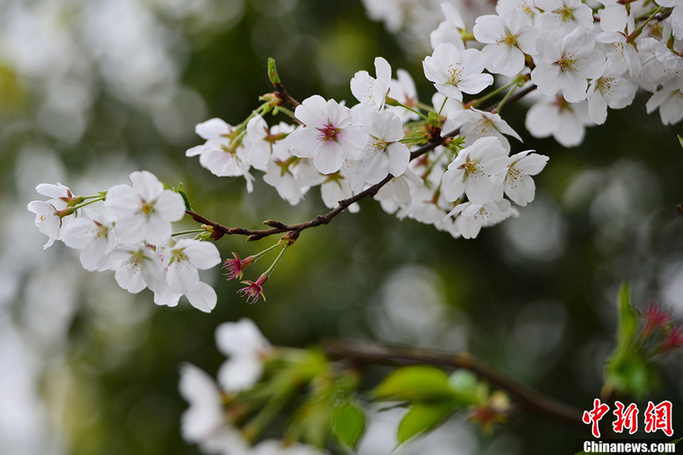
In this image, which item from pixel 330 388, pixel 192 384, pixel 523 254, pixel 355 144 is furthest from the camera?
pixel 523 254

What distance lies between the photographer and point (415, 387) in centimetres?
65

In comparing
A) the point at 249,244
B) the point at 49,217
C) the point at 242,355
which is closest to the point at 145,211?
the point at 49,217

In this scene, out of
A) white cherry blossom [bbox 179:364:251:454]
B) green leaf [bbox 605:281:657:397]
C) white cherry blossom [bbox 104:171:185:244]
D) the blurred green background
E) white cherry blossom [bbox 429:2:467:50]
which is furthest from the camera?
the blurred green background

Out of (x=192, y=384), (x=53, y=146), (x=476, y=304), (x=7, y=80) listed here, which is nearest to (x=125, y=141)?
(x=53, y=146)

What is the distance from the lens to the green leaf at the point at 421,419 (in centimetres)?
62

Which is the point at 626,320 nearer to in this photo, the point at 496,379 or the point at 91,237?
the point at 496,379

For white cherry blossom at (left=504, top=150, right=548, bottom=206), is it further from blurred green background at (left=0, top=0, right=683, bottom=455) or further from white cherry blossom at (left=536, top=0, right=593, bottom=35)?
blurred green background at (left=0, top=0, right=683, bottom=455)

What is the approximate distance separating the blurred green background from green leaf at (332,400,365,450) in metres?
0.69

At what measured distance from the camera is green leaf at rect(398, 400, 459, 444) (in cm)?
62

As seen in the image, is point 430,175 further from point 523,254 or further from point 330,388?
point 523,254

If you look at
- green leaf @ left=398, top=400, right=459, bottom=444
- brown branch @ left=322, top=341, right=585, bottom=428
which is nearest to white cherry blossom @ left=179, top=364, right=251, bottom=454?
brown branch @ left=322, top=341, right=585, bottom=428

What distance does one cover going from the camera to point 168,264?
44 centimetres

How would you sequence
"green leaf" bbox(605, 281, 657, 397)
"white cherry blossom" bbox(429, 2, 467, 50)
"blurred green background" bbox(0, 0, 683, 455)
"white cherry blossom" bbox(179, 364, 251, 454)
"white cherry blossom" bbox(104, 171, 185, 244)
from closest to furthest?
"white cherry blossom" bbox(104, 171, 185, 244), "white cherry blossom" bbox(429, 2, 467, 50), "green leaf" bbox(605, 281, 657, 397), "white cherry blossom" bbox(179, 364, 251, 454), "blurred green background" bbox(0, 0, 683, 455)

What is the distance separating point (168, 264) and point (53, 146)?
129cm
